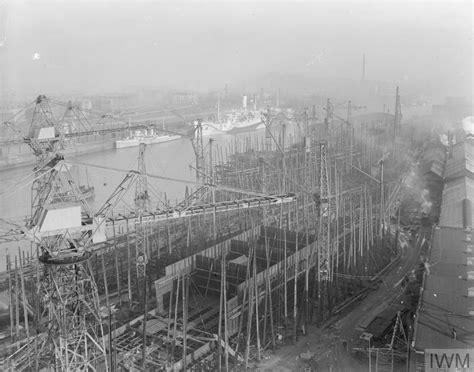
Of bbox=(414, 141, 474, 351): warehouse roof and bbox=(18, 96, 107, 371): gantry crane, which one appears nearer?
bbox=(18, 96, 107, 371): gantry crane

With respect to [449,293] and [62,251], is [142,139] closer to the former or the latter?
[449,293]

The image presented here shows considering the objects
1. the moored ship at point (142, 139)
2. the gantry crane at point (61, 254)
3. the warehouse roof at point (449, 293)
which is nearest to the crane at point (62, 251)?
the gantry crane at point (61, 254)

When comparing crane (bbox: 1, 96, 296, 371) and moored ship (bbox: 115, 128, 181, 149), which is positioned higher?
crane (bbox: 1, 96, 296, 371)

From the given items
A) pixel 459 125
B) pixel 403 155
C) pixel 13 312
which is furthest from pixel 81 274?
pixel 459 125

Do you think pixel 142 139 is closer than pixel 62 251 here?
No

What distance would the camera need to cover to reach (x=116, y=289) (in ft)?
36.8

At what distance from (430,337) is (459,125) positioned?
103 feet

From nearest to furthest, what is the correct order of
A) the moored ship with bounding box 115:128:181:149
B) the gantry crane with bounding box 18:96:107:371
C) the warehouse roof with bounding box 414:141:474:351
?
the gantry crane with bounding box 18:96:107:371, the warehouse roof with bounding box 414:141:474:351, the moored ship with bounding box 115:128:181:149

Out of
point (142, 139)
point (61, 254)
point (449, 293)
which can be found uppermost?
point (61, 254)

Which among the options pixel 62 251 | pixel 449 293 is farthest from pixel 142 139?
pixel 62 251

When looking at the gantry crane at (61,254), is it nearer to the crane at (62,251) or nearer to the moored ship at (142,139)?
the crane at (62,251)

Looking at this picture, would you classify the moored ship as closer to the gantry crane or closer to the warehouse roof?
the warehouse roof

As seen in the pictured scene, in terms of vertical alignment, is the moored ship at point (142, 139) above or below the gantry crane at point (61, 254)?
below

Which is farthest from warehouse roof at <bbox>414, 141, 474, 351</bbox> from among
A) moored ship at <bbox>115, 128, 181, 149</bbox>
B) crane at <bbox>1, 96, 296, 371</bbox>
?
moored ship at <bbox>115, 128, 181, 149</bbox>
